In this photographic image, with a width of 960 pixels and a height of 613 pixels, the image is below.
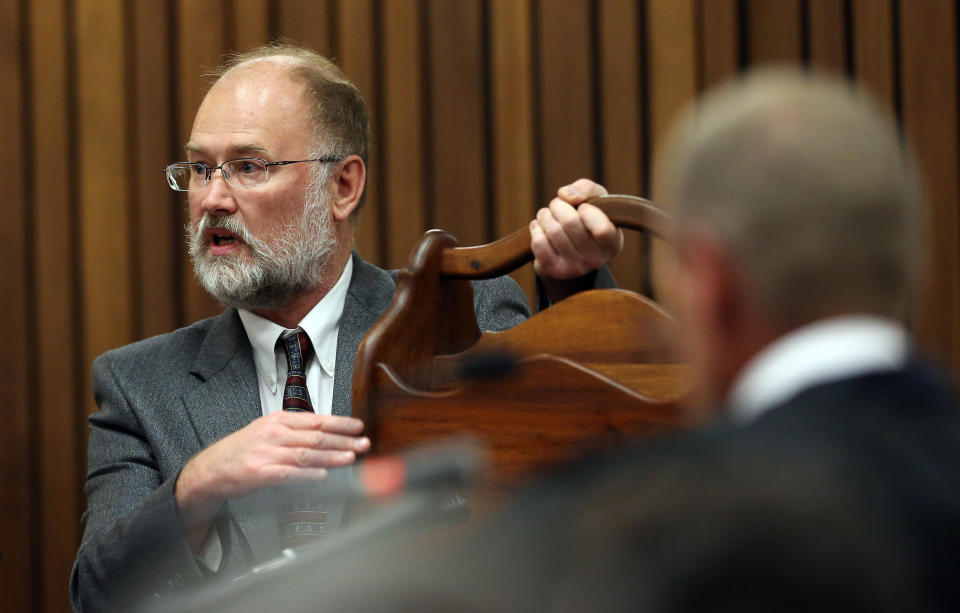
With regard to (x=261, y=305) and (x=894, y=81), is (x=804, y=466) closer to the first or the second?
(x=261, y=305)

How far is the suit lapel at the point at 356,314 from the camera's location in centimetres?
199

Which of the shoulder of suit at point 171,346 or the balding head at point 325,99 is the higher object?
the balding head at point 325,99

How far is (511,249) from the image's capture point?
1.50m

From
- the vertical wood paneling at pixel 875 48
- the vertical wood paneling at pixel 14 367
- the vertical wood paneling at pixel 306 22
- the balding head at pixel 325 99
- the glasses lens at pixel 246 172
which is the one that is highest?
the vertical wood paneling at pixel 306 22

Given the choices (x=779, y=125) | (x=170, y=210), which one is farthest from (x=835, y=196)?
(x=170, y=210)

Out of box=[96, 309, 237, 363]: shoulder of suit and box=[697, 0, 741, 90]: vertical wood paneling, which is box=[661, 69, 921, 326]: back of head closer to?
box=[96, 309, 237, 363]: shoulder of suit

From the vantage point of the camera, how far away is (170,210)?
2797 mm

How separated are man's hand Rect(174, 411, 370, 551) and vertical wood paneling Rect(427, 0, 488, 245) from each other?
50.7 inches

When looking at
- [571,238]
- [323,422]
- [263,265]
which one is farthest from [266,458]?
[263,265]

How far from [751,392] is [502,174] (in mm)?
2140

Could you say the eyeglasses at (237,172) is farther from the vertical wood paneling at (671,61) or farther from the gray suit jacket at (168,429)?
the vertical wood paneling at (671,61)

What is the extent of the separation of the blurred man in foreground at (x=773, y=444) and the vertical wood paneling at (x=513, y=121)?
201 cm

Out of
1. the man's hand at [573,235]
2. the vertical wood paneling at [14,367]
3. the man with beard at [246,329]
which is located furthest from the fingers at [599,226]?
the vertical wood paneling at [14,367]

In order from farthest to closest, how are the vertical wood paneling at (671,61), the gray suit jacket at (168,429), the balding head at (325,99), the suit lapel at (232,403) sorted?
the vertical wood paneling at (671,61) < the balding head at (325,99) < the suit lapel at (232,403) < the gray suit jacket at (168,429)
